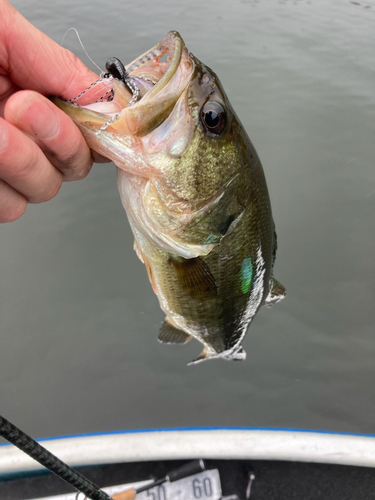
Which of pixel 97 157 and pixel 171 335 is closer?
pixel 97 157

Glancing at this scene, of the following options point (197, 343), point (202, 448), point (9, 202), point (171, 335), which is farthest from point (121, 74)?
point (197, 343)

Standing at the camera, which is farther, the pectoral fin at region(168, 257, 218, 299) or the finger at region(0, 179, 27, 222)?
the pectoral fin at region(168, 257, 218, 299)

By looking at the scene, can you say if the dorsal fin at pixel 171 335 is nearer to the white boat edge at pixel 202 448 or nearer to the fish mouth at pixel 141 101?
the white boat edge at pixel 202 448

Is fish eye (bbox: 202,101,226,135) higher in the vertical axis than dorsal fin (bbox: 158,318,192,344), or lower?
higher

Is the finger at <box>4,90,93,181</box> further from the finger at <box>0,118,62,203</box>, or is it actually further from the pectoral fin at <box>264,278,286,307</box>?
the pectoral fin at <box>264,278,286,307</box>

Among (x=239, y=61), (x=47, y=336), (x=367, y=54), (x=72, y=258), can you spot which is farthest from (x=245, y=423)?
(x=367, y=54)

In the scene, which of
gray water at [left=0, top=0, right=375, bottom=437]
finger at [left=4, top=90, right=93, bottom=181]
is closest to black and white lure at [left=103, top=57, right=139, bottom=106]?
finger at [left=4, top=90, right=93, bottom=181]

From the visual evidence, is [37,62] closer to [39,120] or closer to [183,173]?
[39,120]
